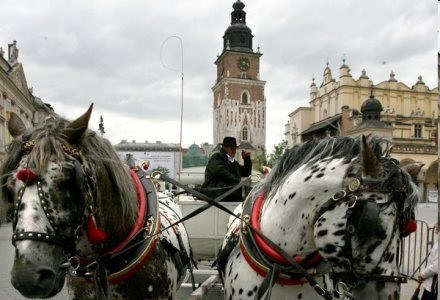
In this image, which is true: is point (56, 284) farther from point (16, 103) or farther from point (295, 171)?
point (16, 103)

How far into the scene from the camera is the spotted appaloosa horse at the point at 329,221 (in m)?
2.08

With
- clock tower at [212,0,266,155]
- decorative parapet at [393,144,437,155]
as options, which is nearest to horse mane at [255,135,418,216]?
decorative parapet at [393,144,437,155]

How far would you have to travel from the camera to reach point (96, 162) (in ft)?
8.25

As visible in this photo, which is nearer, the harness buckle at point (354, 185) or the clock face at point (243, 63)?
the harness buckle at point (354, 185)

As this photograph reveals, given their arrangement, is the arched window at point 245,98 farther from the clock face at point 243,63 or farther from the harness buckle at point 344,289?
the harness buckle at point 344,289

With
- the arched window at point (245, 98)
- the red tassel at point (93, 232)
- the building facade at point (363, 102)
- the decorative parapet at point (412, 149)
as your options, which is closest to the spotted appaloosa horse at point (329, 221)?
the red tassel at point (93, 232)

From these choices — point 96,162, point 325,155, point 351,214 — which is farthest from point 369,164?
point 96,162

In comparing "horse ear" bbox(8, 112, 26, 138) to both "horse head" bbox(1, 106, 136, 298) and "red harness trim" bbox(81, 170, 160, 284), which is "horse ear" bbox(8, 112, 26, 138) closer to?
"horse head" bbox(1, 106, 136, 298)

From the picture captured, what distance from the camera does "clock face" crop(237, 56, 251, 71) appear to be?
223ft

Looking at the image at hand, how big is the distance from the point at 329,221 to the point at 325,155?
446mm

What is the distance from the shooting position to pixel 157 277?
2.86 m

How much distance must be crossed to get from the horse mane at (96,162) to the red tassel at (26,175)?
0.12ft

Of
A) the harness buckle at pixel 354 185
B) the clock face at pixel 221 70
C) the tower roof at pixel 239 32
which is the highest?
the tower roof at pixel 239 32

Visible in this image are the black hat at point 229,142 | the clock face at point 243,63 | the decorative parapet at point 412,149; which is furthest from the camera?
the clock face at point 243,63
